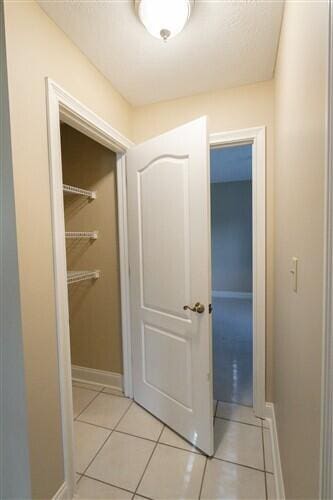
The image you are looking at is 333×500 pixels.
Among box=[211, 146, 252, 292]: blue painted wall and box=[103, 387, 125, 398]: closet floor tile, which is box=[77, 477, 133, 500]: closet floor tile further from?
box=[211, 146, 252, 292]: blue painted wall

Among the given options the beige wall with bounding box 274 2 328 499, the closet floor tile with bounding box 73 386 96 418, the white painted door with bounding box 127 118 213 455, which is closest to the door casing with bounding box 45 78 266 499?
the white painted door with bounding box 127 118 213 455

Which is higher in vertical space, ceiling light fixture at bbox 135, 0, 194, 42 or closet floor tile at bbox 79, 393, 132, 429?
ceiling light fixture at bbox 135, 0, 194, 42

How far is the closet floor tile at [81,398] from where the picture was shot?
1905 mm

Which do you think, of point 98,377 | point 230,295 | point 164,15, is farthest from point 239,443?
point 230,295

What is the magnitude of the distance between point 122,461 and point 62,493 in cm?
35

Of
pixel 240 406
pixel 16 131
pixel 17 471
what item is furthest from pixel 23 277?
pixel 240 406

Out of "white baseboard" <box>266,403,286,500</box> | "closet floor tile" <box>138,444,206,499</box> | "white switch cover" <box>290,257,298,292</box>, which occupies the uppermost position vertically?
"white switch cover" <box>290,257,298,292</box>

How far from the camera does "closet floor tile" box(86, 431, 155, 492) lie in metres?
1.34

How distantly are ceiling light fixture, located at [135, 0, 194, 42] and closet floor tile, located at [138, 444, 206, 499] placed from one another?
2.26 meters

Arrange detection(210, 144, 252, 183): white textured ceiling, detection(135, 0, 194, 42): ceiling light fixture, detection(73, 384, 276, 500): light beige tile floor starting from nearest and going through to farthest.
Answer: detection(135, 0, 194, 42): ceiling light fixture → detection(73, 384, 276, 500): light beige tile floor → detection(210, 144, 252, 183): white textured ceiling

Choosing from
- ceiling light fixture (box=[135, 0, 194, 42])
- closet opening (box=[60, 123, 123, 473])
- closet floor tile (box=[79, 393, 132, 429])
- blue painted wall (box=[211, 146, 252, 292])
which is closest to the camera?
ceiling light fixture (box=[135, 0, 194, 42])

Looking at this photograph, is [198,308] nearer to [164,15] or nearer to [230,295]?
[164,15]

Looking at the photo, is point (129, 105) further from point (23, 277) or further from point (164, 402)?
point (164, 402)

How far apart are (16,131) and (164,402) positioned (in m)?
1.80
